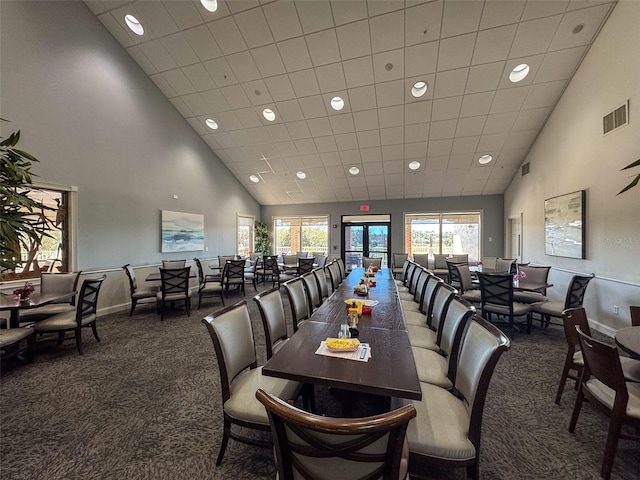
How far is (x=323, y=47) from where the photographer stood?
4590 millimetres

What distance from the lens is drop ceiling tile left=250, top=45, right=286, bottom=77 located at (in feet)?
15.6

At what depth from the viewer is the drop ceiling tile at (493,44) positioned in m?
4.08

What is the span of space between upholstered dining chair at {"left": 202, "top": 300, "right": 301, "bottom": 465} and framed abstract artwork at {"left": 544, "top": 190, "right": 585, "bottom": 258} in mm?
5287

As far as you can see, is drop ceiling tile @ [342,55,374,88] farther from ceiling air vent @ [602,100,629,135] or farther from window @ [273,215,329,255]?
window @ [273,215,329,255]

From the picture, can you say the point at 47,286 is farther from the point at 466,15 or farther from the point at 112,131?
the point at 466,15

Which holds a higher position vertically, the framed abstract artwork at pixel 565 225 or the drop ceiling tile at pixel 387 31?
Answer: the drop ceiling tile at pixel 387 31

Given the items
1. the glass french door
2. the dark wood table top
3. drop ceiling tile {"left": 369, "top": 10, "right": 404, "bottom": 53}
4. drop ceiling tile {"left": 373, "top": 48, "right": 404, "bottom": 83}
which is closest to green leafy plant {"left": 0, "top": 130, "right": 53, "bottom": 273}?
the dark wood table top

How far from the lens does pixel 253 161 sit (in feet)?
25.5

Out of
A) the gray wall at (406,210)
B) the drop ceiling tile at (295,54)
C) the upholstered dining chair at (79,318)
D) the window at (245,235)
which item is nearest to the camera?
the upholstered dining chair at (79,318)

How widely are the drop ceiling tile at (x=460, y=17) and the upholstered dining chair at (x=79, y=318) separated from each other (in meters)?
6.12

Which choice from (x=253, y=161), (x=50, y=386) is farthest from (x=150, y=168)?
(x=50, y=386)

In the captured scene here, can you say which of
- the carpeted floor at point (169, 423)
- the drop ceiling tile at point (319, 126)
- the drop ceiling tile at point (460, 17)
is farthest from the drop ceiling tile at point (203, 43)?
the carpeted floor at point (169, 423)

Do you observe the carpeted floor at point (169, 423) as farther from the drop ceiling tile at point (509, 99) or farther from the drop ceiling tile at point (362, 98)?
the drop ceiling tile at point (362, 98)

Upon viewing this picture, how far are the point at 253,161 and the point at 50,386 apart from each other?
6.48 m
